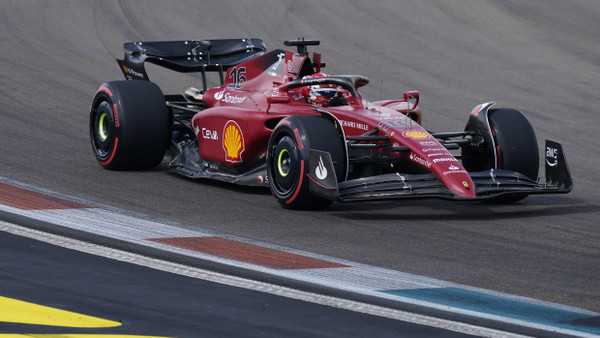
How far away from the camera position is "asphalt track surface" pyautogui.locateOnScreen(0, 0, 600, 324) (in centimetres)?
852

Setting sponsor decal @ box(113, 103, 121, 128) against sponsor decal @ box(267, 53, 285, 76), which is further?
sponsor decal @ box(113, 103, 121, 128)

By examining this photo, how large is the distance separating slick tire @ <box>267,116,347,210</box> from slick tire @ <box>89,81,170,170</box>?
1.84 meters

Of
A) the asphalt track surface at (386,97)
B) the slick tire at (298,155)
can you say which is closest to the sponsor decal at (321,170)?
the slick tire at (298,155)

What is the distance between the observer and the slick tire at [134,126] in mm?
11555

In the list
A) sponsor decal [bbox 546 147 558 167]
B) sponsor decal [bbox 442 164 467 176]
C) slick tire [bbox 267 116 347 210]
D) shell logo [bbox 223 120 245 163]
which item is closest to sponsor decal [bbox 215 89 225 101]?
shell logo [bbox 223 120 245 163]

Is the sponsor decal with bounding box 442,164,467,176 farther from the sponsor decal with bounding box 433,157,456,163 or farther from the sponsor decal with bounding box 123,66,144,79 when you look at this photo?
the sponsor decal with bounding box 123,66,144,79

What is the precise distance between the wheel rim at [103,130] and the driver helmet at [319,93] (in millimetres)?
2065

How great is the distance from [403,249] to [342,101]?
2625mm

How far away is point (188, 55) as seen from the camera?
13.3 m

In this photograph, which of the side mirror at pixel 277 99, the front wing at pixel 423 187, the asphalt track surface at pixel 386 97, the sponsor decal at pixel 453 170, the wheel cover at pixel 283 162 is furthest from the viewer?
the side mirror at pixel 277 99

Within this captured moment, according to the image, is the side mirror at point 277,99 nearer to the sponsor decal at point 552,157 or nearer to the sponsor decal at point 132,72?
the sponsor decal at point 552,157

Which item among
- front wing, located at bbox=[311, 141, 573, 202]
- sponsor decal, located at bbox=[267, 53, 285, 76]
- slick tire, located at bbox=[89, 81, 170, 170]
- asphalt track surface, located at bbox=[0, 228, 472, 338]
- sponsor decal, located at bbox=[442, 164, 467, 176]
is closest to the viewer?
asphalt track surface, located at bbox=[0, 228, 472, 338]

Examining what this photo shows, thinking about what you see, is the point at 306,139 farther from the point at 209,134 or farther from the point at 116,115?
the point at 116,115

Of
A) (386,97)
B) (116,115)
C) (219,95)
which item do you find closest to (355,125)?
(219,95)
